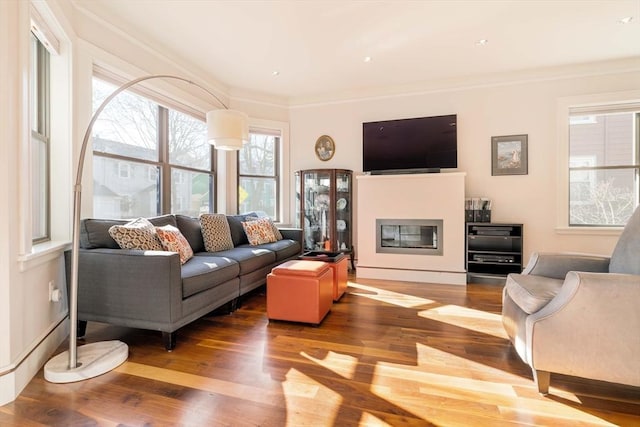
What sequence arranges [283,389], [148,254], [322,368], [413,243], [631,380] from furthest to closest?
[413,243] → [148,254] → [322,368] → [283,389] → [631,380]

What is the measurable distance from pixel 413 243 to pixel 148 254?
3.11 meters

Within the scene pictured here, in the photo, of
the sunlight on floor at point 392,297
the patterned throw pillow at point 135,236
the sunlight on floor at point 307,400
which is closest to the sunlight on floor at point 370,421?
the sunlight on floor at point 307,400

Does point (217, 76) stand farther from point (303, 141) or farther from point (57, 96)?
point (57, 96)

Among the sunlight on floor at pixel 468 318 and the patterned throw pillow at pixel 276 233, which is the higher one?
the patterned throw pillow at pixel 276 233

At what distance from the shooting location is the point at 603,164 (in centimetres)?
377

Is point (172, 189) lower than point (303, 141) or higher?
lower

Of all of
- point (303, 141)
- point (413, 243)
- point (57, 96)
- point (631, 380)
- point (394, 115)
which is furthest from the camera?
point (303, 141)

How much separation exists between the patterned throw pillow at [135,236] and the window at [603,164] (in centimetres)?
463

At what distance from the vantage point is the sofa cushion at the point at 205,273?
7.02 feet

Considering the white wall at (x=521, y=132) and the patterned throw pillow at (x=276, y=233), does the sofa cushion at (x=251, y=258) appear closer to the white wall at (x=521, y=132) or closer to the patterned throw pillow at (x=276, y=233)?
the patterned throw pillow at (x=276, y=233)

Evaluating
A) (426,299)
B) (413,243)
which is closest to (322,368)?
(426,299)

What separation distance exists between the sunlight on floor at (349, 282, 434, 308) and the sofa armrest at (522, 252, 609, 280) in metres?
1.07

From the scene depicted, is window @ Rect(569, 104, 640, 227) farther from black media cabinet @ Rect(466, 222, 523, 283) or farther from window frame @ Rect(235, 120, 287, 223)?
window frame @ Rect(235, 120, 287, 223)

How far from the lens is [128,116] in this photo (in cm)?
314
